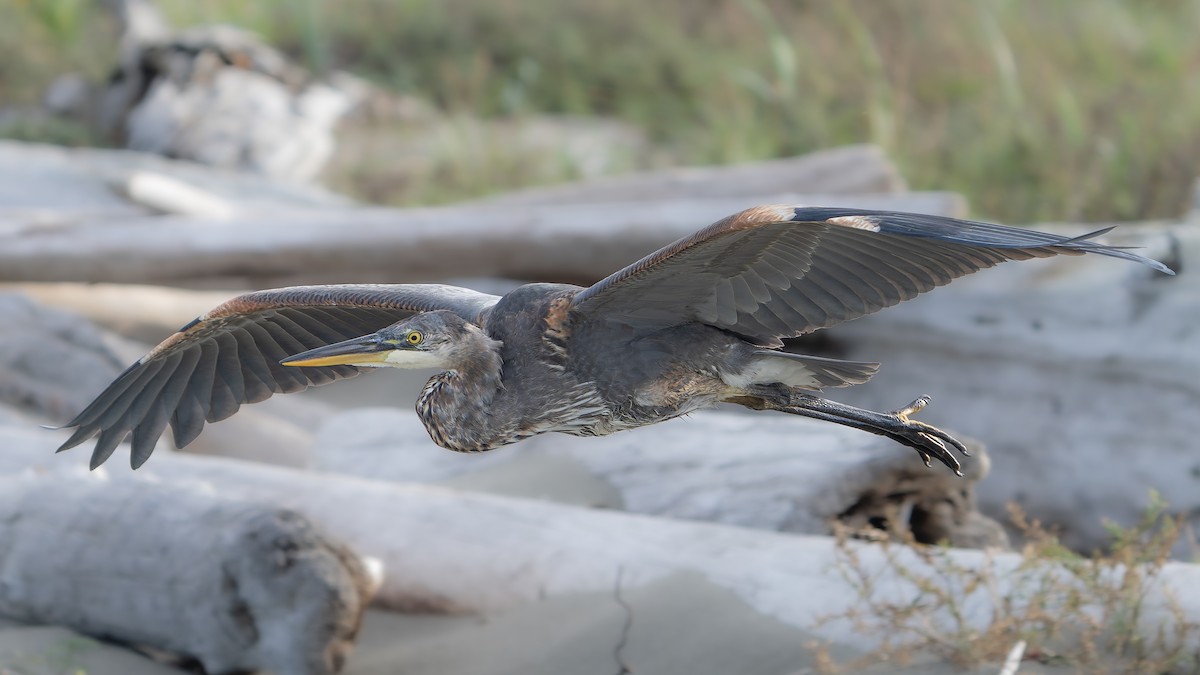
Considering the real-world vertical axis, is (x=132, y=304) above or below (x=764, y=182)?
below

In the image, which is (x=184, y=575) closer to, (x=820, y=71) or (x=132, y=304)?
(x=132, y=304)

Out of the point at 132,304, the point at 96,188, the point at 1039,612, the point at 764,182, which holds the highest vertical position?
the point at 764,182

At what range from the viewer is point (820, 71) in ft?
34.2

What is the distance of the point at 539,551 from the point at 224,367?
3.89 ft

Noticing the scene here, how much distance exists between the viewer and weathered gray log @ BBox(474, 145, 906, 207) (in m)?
6.73

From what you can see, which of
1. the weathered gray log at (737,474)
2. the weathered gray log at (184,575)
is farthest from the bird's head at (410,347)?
the weathered gray log at (737,474)

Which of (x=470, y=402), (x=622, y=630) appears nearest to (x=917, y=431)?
(x=622, y=630)

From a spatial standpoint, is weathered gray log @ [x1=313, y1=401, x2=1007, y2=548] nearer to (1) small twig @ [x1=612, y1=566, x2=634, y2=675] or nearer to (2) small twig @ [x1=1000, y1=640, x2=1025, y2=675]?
(1) small twig @ [x1=612, y1=566, x2=634, y2=675]

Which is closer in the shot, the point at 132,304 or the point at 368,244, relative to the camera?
the point at 368,244

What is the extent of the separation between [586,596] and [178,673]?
1335 mm

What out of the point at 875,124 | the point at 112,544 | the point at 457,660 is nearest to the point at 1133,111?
the point at 875,124

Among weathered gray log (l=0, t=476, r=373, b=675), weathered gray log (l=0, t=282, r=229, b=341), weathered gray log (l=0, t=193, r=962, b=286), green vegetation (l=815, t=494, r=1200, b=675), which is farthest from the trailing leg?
weathered gray log (l=0, t=282, r=229, b=341)

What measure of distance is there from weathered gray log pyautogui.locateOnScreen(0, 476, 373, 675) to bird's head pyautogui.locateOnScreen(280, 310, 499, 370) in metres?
0.97

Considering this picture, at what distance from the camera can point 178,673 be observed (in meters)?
4.22
